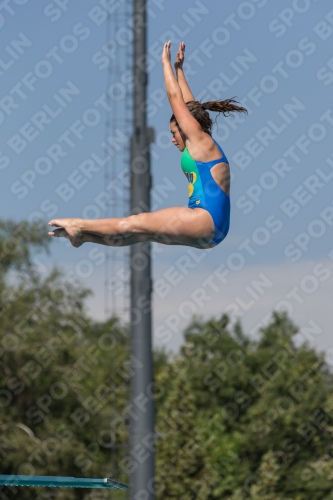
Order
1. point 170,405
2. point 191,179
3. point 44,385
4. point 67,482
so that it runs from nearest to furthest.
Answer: point 191,179 < point 67,482 < point 44,385 < point 170,405

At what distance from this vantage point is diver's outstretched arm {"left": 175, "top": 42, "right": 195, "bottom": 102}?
6.95 metres

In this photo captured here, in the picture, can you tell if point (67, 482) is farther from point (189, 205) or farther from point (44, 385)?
point (44, 385)

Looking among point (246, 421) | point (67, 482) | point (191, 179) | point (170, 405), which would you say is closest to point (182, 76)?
point (191, 179)

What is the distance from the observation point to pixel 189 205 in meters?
6.63

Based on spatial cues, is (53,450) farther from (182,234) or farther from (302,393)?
(182,234)

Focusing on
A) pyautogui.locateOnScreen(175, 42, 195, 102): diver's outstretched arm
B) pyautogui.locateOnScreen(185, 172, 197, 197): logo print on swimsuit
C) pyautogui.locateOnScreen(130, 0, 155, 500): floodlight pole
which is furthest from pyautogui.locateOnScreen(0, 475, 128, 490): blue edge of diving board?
pyautogui.locateOnScreen(130, 0, 155, 500): floodlight pole

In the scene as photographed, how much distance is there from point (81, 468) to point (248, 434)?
41.6 feet

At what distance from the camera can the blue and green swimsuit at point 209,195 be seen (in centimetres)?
650

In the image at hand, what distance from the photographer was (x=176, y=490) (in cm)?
3025

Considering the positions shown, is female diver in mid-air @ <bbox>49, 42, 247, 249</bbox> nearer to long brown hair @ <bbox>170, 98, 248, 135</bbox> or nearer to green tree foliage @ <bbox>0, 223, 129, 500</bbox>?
long brown hair @ <bbox>170, 98, 248, 135</bbox>

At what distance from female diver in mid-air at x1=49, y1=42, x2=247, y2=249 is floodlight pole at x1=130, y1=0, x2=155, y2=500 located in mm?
Result: 6900

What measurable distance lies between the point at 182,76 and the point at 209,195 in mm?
1109

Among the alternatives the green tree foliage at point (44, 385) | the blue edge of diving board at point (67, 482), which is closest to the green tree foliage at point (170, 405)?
the green tree foliage at point (44, 385)

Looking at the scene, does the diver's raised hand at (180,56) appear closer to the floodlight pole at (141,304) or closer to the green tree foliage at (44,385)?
the floodlight pole at (141,304)
